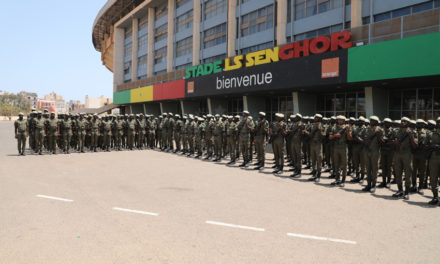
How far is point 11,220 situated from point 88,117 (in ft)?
44.3

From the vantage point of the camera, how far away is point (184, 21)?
36250 mm

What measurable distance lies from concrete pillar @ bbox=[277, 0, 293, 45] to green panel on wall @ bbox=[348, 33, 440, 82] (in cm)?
945

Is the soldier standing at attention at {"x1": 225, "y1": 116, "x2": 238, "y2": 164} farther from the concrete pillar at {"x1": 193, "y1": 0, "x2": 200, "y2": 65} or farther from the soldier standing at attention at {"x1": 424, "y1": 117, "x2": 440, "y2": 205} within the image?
the concrete pillar at {"x1": 193, "y1": 0, "x2": 200, "y2": 65}

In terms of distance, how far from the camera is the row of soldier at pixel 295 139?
7.91 metres

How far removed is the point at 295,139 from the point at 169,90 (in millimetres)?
21942

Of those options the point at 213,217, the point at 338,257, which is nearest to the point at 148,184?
the point at 213,217

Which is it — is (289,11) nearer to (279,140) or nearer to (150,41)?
(279,140)

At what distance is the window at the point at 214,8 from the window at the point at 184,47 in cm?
398

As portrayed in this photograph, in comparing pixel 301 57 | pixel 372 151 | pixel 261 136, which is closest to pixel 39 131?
pixel 261 136

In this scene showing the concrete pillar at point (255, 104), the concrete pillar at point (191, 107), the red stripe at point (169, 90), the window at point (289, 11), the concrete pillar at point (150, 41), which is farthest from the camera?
the concrete pillar at point (150, 41)

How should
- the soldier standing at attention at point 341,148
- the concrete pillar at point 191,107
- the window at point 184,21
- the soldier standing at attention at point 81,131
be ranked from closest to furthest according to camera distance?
1. the soldier standing at attention at point 341,148
2. the soldier standing at attention at point 81,131
3. the concrete pillar at point 191,107
4. the window at point 184,21

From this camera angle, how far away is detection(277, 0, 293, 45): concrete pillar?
75.2ft

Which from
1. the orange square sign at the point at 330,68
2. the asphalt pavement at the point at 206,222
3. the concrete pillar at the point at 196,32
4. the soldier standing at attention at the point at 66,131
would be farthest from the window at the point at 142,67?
the asphalt pavement at the point at 206,222

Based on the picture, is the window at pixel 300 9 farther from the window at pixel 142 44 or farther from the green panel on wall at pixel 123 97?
the window at pixel 142 44
